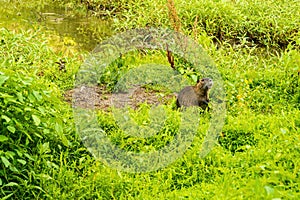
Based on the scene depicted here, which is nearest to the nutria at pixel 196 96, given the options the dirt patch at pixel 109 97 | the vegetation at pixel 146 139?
the vegetation at pixel 146 139

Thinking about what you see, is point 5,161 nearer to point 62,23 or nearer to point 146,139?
point 146,139

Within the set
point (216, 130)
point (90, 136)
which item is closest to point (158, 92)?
point (216, 130)

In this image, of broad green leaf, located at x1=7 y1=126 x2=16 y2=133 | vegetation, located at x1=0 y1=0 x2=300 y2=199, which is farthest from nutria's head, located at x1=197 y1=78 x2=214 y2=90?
broad green leaf, located at x1=7 y1=126 x2=16 y2=133

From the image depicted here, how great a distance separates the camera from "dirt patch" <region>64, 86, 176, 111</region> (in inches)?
173

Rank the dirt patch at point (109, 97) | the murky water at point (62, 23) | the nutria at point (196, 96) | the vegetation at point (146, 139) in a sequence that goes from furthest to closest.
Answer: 1. the murky water at point (62, 23)
2. the dirt patch at point (109, 97)
3. the nutria at point (196, 96)
4. the vegetation at point (146, 139)

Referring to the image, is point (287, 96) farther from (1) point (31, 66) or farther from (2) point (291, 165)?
(1) point (31, 66)

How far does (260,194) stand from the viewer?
2.18 m

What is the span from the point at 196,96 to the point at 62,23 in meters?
4.19

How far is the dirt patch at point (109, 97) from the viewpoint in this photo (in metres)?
4.39

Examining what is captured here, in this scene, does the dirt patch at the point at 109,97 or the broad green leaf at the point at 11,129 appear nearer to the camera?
the broad green leaf at the point at 11,129

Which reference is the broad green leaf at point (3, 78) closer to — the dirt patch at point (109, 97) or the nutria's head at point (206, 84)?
the dirt patch at point (109, 97)

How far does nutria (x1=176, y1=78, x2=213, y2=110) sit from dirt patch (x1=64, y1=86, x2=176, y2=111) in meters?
0.34

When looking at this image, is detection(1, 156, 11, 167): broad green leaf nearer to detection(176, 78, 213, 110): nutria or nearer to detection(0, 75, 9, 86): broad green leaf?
detection(0, 75, 9, 86): broad green leaf

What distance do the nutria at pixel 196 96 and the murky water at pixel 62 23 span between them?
2722 mm
